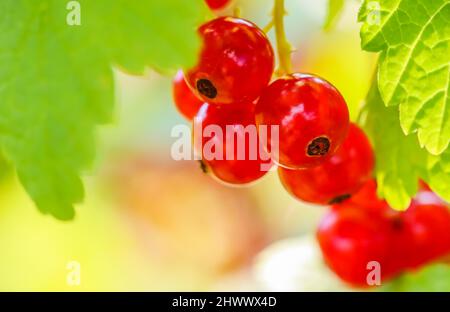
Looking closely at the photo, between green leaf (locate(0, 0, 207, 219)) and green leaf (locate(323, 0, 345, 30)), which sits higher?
green leaf (locate(323, 0, 345, 30))

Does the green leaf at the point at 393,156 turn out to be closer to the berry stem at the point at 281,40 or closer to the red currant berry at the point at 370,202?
the berry stem at the point at 281,40

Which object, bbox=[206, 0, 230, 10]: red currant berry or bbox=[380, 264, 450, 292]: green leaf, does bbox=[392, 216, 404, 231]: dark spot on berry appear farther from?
bbox=[206, 0, 230, 10]: red currant berry

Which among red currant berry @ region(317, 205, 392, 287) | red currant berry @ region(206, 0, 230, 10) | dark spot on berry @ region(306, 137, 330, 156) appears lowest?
dark spot on berry @ region(306, 137, 330, 156)

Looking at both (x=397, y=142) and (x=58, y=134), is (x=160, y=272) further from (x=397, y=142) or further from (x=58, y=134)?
(x=58, y=134)

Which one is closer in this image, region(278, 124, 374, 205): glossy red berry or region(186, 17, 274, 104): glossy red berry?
region(186, 17, 274, 104): glossy red berry

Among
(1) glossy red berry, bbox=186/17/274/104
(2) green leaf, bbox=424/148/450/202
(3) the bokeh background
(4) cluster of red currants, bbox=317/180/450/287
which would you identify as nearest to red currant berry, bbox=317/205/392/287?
(4) cluster of red currants, bbox=317/180/450/287

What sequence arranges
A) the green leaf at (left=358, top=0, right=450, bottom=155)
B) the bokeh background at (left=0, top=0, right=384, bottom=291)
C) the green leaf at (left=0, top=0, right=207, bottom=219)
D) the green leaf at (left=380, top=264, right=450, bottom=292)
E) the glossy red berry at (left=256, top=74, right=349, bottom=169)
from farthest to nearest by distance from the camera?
1. the bokeh background at (left=0, top=0, right=384, bottom=291)
2. the green leaf at (left=380, top=264, right=450, bottom=292)
3. the glossy red berry at (left=256, top=74, right=349, bottom=169)
4. the green leaf at (left=358, top=0, right=450, bottom=155)
5. the green leaf at (left=0, top=0, right=207, bottom=219)

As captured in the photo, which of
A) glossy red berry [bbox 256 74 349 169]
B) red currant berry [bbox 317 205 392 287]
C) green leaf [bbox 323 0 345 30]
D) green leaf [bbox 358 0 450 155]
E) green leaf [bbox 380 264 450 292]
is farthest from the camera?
green leaf [bbox 380 264 450 292]

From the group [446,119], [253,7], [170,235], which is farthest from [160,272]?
[446,119]
